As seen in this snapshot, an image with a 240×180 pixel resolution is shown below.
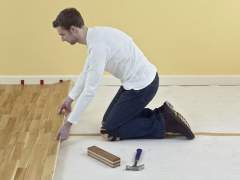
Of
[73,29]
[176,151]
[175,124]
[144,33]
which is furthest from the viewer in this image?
[144,33]

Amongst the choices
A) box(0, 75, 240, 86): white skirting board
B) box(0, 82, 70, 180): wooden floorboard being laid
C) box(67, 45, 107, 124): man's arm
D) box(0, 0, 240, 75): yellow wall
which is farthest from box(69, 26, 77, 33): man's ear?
box(0, 75, 240, 86): white skirting board

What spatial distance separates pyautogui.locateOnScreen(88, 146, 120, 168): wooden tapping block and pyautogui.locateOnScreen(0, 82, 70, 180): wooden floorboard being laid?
0.20 metres

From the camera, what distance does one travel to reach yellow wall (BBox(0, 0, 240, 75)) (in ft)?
12.7

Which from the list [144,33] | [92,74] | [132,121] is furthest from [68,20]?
[144,33]

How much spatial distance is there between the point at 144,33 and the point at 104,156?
1.62 meters

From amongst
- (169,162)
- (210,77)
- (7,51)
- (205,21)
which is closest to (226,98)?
(210,77)

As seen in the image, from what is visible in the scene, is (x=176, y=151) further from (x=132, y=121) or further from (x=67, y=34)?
(x=67, y=34)

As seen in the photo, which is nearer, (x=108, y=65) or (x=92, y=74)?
(x=92, y=74)

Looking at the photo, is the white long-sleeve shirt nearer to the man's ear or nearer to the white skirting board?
the man's ear

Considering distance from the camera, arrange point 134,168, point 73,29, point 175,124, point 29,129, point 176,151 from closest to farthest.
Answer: point 134,168
point 73,29
point 176,151
point 175,124
point 29,129

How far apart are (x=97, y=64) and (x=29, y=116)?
0.84 metres

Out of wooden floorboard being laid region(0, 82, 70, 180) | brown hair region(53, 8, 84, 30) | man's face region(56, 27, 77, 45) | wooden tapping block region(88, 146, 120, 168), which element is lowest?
wooden floorboard being laid region(0, 82, 70, 180)

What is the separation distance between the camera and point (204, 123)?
3113 millimetres

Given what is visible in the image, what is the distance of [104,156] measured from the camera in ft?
8.39
